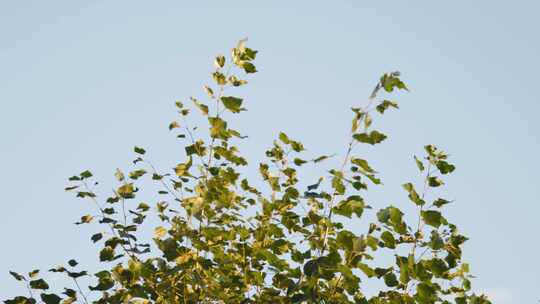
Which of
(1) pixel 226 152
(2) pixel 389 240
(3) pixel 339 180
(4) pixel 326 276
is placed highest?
(1) pixel 226 152

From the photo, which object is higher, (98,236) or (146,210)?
(146,210)

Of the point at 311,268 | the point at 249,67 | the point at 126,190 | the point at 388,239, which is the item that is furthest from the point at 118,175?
the point at 388,239

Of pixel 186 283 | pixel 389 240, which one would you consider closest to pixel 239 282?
pixel 186 283

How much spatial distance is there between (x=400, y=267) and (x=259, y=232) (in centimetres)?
118

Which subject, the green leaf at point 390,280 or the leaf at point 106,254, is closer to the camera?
the green leaf at point 390,280

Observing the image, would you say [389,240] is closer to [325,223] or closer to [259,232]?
[325,223]

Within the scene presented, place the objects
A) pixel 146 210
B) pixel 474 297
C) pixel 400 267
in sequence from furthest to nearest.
A: pixel 146 210 < pixel 474 297 < pixel 400 267

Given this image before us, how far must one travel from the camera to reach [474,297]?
4.26 meters

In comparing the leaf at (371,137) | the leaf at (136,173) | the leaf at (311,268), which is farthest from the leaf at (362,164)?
the leaf at (136,173)

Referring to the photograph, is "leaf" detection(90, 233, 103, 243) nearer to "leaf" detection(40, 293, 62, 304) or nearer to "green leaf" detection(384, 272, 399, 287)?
"leaf" detection(40, 293, 62, 304)

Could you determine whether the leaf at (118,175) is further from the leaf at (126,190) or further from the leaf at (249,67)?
the leaf at (249,67)

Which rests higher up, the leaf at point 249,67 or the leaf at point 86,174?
the leaf at point 249,67

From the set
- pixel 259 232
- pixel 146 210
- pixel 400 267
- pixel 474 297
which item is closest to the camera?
pixel 400 267

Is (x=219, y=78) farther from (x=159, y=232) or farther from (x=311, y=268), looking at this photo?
(x=311, y=268)
